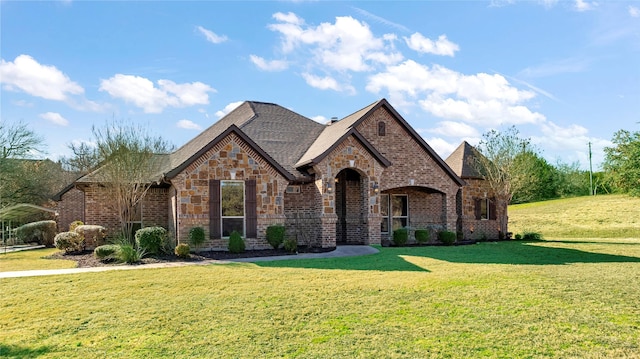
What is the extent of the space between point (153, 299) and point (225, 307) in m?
1.74

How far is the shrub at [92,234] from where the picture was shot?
1888 centimetres

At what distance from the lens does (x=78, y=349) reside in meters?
7.07

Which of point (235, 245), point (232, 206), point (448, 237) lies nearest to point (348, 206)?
point (448, 237)

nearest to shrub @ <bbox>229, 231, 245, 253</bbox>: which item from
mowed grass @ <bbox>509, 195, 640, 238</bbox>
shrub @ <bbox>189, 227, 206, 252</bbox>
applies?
shrub @ <bbox>189, 227, 206, 252</bbox>

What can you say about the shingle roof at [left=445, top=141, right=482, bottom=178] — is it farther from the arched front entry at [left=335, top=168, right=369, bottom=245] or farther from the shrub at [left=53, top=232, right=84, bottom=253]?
the shrub at [left=53, top=232, right=84, bottom=253]

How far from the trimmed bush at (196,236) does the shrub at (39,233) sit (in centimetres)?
1161

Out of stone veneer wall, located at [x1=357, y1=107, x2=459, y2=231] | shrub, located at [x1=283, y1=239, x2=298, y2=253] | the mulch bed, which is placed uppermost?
stone veneer wall, located at [x1=357, y1=107, x2=459, y2=231]

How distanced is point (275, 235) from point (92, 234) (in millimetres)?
7255

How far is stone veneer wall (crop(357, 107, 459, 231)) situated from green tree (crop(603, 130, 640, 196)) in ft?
45.3

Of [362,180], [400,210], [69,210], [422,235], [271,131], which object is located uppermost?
[271,131]

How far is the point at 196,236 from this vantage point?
1711 centimetres

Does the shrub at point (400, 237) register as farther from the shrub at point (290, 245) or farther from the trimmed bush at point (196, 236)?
the trimmed bush at point (196, 236)

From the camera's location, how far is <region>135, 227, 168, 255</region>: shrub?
1633cm

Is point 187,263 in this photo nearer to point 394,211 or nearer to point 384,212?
point 384,212
